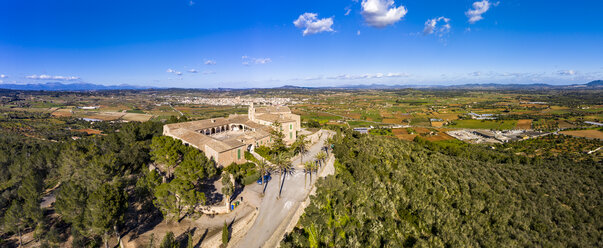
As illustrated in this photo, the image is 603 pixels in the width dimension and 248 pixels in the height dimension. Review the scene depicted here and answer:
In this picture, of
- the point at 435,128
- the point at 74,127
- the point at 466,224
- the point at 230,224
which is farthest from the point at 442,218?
A: the point at 74,127

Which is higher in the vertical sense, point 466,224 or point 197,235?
point 197,235

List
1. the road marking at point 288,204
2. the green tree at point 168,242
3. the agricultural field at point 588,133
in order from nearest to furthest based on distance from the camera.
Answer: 1. the green tree at point 168,242
2. the road marking at point 288,204
3. the agricultural field at point 588,133

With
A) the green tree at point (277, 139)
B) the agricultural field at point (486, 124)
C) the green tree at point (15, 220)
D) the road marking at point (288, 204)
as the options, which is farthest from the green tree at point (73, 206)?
the agricultural field at point (486, 124)

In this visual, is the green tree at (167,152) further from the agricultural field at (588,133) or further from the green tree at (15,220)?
the agricultural field at (588,133)

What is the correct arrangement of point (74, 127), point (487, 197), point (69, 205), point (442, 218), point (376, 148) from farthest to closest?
point (74, 127)
point (376, 148)
point (487, 197)
point (442, 218)
point (69, 205)

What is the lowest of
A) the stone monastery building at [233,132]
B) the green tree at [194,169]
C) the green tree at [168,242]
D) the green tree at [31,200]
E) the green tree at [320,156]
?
the green tree at [168,242]

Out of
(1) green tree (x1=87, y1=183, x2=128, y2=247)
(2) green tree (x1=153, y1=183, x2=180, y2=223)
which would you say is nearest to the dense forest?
(2) green tree (x1=153, y1=183, x2=180, y2=223)

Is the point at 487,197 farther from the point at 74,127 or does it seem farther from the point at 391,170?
the point at 74,127
